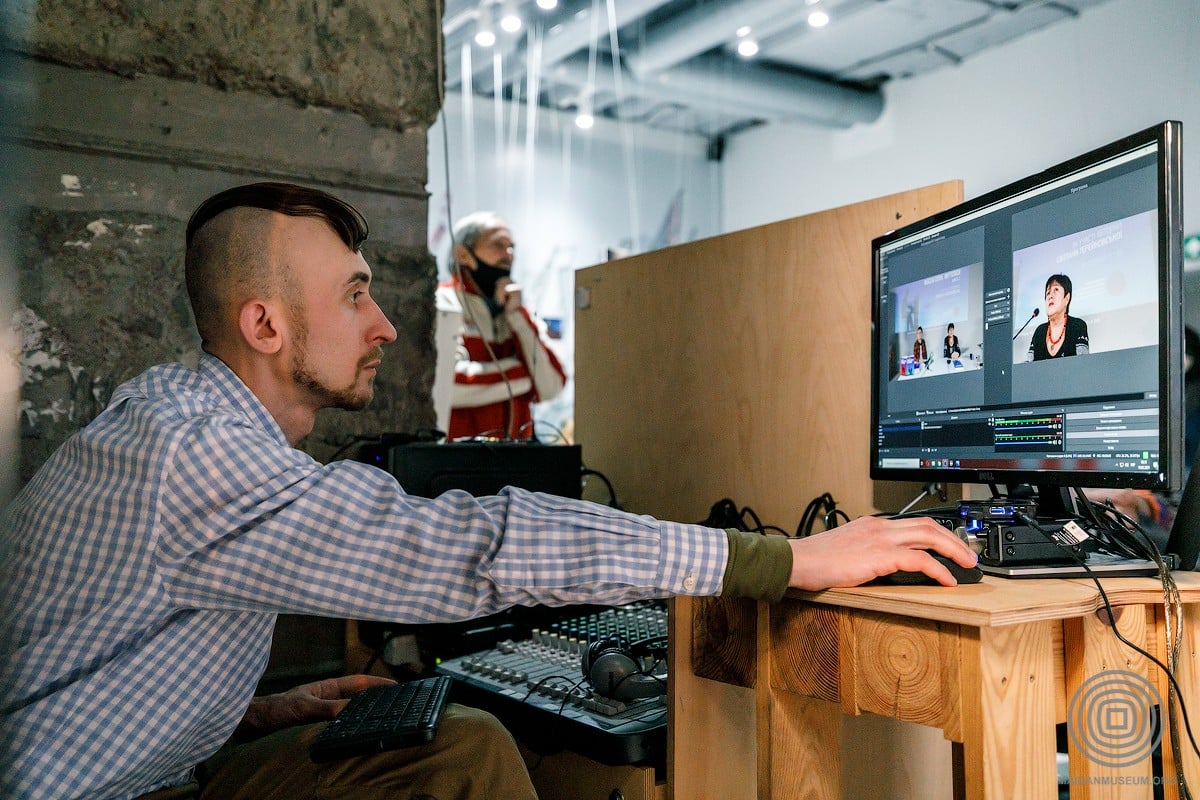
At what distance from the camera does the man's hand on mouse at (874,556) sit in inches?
35.9

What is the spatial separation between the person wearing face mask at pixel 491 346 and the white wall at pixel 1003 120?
2347 mm

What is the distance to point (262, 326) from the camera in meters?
1.12

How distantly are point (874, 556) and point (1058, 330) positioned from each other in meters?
0.36

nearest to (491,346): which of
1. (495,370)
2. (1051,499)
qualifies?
(495,370)

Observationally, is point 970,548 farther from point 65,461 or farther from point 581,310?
point 581,310

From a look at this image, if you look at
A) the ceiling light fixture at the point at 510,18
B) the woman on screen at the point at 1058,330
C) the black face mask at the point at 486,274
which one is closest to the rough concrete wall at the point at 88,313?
the woman on screen at the point at 1058,330

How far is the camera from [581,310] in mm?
2166

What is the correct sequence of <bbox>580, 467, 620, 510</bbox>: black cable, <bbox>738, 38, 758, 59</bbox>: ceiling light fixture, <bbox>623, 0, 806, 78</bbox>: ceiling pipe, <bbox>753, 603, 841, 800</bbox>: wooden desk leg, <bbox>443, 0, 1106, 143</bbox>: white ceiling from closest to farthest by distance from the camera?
<bbox>753, 603, 841, 800</bbox>: wooden desk leg < <bbox>580, 467, 620, 510</bbox>: black cable < <bbox>623, 0, 806, 78</bbox>: ceiling pipe < <bbox>443, 0, 1106, 143</bbox>: white ceiling < <bbox>738, 38, 758, 59</bbox>: ceiling light fixture

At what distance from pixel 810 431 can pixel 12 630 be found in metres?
1.24

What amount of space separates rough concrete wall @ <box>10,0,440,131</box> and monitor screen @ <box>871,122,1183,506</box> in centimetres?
106

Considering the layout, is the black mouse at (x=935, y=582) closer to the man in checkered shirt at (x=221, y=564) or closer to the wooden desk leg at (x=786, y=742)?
the man in checkered shirt at (x=221, y=564)

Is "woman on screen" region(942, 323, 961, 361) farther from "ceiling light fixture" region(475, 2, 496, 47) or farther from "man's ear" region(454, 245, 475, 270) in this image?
"ceiling light fixture" region(475, 2, 496, 47)

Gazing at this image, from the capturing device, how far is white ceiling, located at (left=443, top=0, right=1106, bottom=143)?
462 cm

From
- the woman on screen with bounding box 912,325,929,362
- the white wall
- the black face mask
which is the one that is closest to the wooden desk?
the woman on screen with bounding box 912,325,929,362
